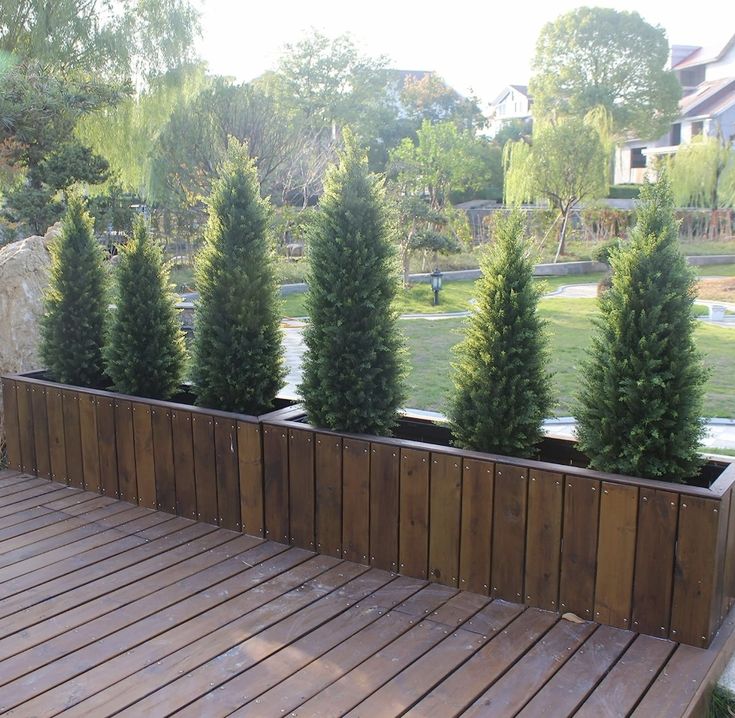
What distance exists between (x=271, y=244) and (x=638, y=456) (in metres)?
2.37

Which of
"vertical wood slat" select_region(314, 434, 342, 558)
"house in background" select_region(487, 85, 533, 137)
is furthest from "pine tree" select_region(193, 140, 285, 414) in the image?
"house in background" select_region(487, 85, 533, 137)

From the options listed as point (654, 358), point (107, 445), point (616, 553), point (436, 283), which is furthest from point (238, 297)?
point (436, 283)

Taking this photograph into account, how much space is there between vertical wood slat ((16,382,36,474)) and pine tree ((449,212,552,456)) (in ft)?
10.4

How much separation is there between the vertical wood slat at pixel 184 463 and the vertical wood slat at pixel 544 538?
6.56 feet

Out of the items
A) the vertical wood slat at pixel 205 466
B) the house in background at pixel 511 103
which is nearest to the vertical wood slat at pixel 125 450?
the vertical wood slat at pixel 205 466

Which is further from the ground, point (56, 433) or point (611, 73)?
point (611, 73)

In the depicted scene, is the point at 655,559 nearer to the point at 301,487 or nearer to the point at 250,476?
the point at 301,487

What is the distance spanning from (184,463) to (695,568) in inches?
108

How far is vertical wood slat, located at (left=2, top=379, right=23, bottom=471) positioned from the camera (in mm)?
5309

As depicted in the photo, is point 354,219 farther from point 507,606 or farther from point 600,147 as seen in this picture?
point 600,147

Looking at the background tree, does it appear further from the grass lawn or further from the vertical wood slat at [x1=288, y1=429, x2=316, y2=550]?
the vertical wood slat at [x1=288, y1=429, x2=316, y2=550]

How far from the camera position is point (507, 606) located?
3.40 metres

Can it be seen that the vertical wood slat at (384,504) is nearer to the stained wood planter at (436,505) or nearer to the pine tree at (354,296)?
the stained wood planter at (436,505)

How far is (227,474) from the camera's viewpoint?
4.27m
